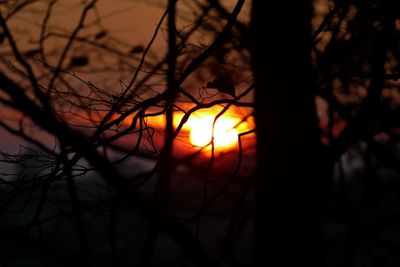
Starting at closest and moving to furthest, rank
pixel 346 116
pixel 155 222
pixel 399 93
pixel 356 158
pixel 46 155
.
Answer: pixel 46 155 < pixel 155 222 < pixel 346 116 < pixel 399 93 < pixel 356 158

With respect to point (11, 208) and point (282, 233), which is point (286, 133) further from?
point (11, 208)

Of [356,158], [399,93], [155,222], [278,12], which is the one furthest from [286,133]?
[356,158]

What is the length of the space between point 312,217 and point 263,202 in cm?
32

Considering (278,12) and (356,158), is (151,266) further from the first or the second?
(356,158)

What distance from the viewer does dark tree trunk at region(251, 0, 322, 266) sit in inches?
123

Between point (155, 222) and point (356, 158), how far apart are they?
369 centimetres

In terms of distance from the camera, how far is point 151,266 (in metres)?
3.70

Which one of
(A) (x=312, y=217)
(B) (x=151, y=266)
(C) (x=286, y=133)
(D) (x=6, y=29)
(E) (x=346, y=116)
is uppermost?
(D) (x=6, y=29)

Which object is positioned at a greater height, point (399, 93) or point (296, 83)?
point (399, 93)

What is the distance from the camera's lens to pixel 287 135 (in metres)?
3.17

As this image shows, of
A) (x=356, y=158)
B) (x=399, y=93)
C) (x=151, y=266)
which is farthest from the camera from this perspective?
(x=356, y=158)

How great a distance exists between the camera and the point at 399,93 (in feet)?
17.5

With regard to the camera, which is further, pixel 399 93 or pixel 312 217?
pixel 399 93

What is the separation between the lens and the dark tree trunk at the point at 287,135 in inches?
123
